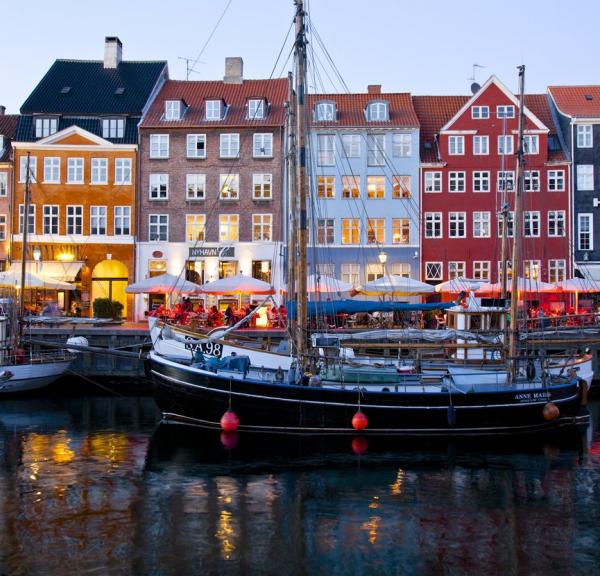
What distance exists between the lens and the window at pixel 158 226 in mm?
44719

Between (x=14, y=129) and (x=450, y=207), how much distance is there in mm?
26700

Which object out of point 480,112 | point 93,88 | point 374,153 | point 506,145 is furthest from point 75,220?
Result: point 506,145

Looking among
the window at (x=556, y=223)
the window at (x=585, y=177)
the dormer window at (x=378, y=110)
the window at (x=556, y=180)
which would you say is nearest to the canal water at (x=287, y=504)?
the window at (x=556, y=223)

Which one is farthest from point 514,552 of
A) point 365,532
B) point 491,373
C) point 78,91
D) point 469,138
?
point 78,91

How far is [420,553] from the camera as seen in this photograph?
12.7m

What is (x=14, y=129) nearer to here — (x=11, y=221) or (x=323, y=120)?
(x=11, y=221)

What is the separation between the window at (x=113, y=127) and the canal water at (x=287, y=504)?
2534 centimetres

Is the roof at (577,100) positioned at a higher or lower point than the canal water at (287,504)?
higher

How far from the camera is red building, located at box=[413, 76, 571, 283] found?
45.1 m

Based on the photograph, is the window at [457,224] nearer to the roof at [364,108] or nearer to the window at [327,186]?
the roof at [364,108]

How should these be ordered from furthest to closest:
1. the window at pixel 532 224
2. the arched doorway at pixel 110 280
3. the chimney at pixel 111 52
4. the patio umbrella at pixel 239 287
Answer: the chimney at pixel 111 52
the window at pixel 532 224
the arched doorway at pixel 110 280
the patio umbrella at pixel 239 287

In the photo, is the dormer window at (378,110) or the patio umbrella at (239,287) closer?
the patio umbrella at (239,287)

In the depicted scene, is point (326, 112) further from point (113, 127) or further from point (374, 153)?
point (113, 127)

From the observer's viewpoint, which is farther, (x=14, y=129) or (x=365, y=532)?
(x=14, y=129)
